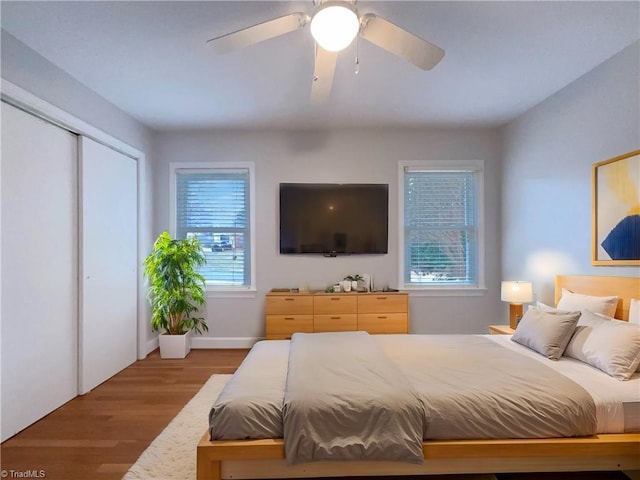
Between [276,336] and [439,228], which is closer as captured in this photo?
[276,336]

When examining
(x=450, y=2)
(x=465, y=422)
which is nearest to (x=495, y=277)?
(x=465, y=422)

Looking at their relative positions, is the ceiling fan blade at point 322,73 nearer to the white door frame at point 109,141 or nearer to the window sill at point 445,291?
the white door frame at point 109,141

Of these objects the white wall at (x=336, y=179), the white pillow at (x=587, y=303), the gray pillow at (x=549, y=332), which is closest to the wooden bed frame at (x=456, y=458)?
the gray pillow at (x=549, y=332)

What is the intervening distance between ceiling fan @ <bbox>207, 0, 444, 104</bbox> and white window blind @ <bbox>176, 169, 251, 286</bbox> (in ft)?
8.49

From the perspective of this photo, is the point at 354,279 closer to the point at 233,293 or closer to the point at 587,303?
the point at 233,293

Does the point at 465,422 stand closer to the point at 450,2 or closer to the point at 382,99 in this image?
the point at 450,2

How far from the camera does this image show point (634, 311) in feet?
7.19

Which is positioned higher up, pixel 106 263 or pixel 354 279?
pixel 106 263

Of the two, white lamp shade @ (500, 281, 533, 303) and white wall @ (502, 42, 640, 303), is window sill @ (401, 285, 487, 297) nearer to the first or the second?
white wall @ (502, 42, 640, 303)

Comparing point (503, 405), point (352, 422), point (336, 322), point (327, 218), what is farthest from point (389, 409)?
point (327, 218)

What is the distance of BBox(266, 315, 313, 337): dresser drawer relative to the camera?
12.3 feet

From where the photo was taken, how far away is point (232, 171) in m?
4.22

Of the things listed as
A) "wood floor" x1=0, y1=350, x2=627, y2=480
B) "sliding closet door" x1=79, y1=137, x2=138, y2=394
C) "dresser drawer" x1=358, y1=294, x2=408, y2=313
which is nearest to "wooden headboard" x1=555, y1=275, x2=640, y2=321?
"wood floor" x1=0, y1=350, x2=627, y2=480

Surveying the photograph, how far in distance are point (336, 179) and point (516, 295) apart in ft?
7.57
